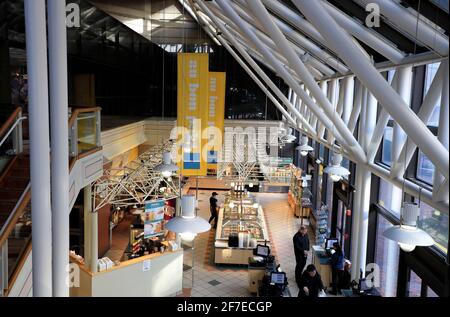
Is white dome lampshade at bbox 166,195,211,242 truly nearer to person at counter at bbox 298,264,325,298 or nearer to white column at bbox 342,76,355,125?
person at counter at bbox 298,264,325,298

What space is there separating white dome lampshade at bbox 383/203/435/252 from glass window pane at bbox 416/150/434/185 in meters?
2.85

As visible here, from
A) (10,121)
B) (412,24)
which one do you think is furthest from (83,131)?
(412,24)

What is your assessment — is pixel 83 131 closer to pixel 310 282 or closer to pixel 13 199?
pixel 13 199

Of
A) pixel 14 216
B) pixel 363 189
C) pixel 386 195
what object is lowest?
pixel 386 195

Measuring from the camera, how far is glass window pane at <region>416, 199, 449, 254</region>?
20.8 feet

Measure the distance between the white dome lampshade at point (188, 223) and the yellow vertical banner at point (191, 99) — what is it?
6060 millimetres

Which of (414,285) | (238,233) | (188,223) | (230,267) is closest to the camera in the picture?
(188,223)

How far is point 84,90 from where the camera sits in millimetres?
14422

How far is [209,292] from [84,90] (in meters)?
7.81

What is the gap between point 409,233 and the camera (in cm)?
427

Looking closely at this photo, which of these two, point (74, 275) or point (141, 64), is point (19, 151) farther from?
point (141, 64)

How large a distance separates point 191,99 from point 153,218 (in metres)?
3.08

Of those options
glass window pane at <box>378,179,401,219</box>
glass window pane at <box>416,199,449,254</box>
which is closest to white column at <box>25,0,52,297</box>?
glass window pane at <box>416,199,449,254</box>
